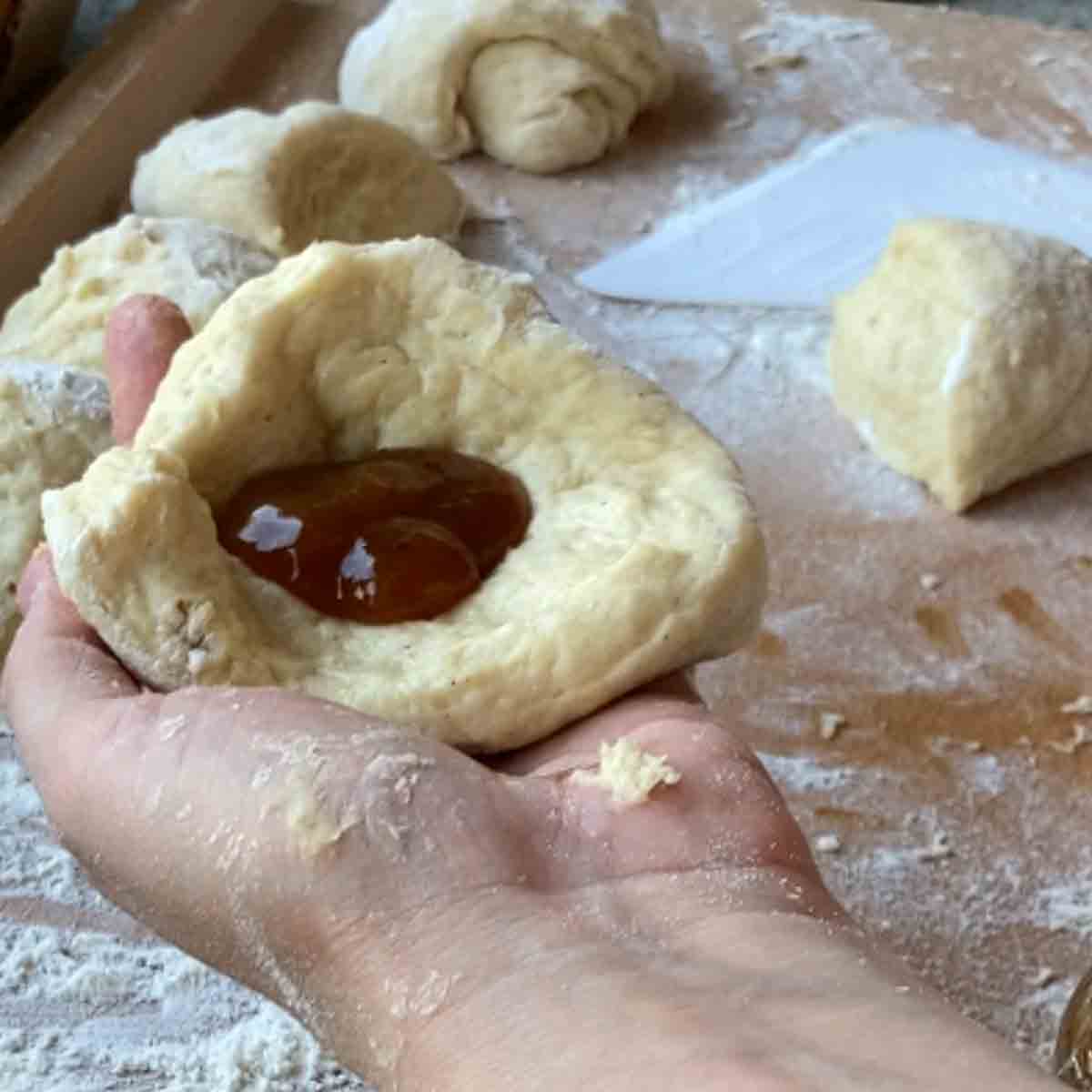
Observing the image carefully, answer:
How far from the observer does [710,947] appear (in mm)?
941

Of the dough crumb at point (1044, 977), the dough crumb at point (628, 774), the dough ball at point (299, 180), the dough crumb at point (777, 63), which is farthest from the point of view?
the dough crumb at point (777, 63)

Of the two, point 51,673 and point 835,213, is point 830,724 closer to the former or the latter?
point 51,673

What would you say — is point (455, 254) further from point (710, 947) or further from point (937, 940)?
point (937, 940)

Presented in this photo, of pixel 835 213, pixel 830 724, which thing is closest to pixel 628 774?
pixel 830 724

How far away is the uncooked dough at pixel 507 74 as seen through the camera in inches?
101

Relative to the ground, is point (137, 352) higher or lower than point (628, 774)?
higher

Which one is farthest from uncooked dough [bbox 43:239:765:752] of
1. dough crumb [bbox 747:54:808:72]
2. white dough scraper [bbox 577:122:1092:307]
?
dough crumb [bbox 747:54:808:72]

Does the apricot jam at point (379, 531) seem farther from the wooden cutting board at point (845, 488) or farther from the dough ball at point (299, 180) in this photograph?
the dough ball at point (299, 180)

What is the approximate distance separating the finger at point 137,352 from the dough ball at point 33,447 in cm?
26

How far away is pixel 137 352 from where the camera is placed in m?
1.42

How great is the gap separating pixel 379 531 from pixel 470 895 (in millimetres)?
342

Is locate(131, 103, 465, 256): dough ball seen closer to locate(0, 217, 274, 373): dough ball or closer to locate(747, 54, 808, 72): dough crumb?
locate(0, 217, 274, 373): dough ball

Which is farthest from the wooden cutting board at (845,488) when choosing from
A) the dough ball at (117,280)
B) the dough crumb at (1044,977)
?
the dough ball at (117,280)

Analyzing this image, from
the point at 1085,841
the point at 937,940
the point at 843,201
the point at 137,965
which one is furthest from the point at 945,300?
the point at 137,965
